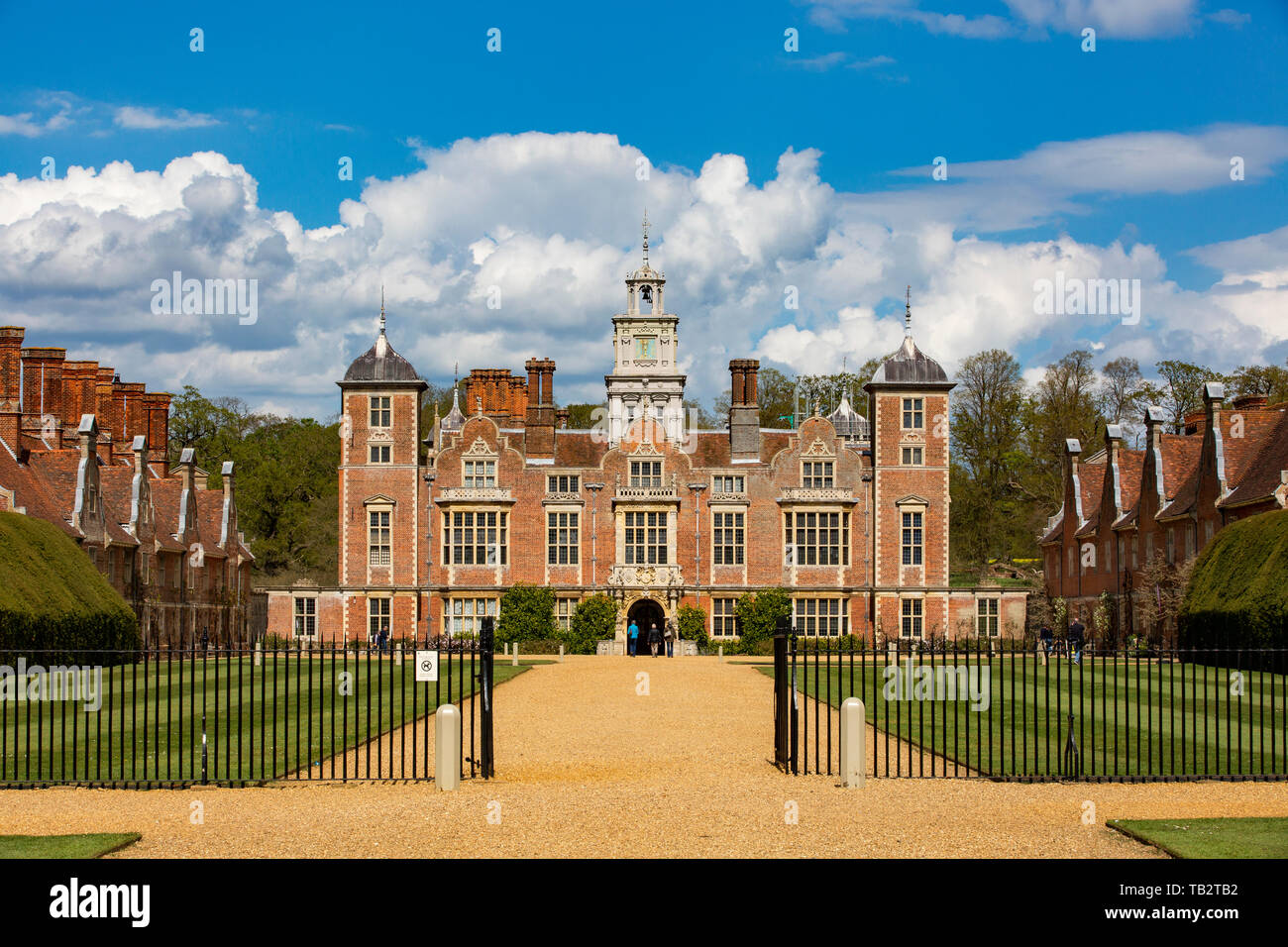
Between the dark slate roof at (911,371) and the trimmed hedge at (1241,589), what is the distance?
46.3 feet

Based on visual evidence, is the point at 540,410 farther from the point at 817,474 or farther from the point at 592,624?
the point at 817,474

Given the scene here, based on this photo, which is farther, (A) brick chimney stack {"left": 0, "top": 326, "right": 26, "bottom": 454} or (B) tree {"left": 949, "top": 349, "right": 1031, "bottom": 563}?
(B) tree {"left": 949, "top": 349, "right": 1031, "bottom": 563}

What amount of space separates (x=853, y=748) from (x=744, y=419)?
32808 mm

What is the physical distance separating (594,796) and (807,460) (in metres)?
33.2

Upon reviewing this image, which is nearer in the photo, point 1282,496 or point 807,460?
point 1282,496

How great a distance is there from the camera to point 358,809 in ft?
39.2

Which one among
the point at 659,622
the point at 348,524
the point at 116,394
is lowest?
the point at 659,622

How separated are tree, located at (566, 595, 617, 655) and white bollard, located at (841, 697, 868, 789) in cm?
3006

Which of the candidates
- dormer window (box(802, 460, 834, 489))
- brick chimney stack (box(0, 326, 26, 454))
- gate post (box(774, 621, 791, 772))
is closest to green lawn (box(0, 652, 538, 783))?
gate post (box(774, 621, 791, 772))

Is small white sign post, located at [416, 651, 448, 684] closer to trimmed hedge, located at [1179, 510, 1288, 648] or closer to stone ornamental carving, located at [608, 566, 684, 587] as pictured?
trimmed hedge, located at [1179, 510, 1288, 648]

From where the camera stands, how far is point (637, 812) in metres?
11.6

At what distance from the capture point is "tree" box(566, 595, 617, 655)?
142 ft
